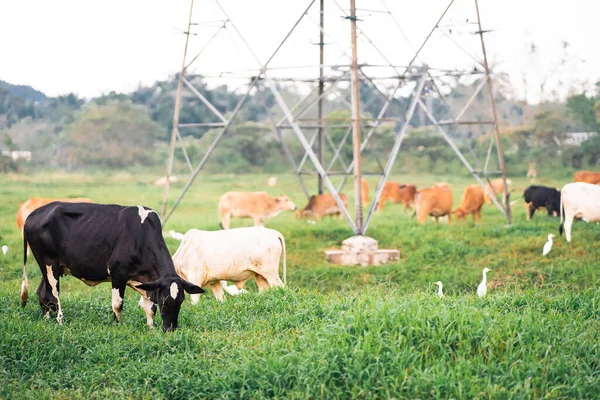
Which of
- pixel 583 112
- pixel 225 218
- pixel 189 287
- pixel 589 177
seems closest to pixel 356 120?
pixel 225 218

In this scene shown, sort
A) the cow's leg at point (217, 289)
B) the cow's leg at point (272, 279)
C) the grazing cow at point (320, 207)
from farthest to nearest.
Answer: the grazing cow at point (320, 207) < the cow's leg at point (217, 289) < the cow's leg at point (272, 279)

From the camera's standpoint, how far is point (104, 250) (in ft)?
30.1

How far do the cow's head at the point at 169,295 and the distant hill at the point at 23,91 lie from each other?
2812 cm

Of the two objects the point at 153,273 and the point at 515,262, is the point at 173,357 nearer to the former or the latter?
the point at 153,273

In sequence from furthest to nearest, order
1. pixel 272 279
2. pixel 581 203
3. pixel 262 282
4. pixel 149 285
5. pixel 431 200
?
pixel 431 200 < pixel 581 203 < pixel 262 282 < pixel 272 279 < pixel 149 285

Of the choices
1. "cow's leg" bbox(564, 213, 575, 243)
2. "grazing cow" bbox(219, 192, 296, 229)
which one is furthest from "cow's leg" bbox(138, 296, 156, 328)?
"grazing cow" bbox(219, 192, 296, 229)

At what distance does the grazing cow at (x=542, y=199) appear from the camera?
20.1 meters

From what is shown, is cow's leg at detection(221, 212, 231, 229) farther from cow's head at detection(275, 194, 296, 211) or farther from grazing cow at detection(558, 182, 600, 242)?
grazing cow at detection(558, 182, 600, 242)

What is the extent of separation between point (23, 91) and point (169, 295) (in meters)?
30.1

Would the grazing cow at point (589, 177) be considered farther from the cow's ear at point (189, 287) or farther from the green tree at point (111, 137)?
the green tree at point (111, 137)

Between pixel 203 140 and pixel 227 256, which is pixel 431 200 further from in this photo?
pixel 203 140

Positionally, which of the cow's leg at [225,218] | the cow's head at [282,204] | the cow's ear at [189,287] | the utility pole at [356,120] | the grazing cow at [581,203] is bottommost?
the cow's leg at [225,218]

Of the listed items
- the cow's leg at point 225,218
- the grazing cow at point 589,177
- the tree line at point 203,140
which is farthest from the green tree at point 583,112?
the cow's leg at point 225,218

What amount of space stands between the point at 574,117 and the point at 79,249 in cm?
3405
